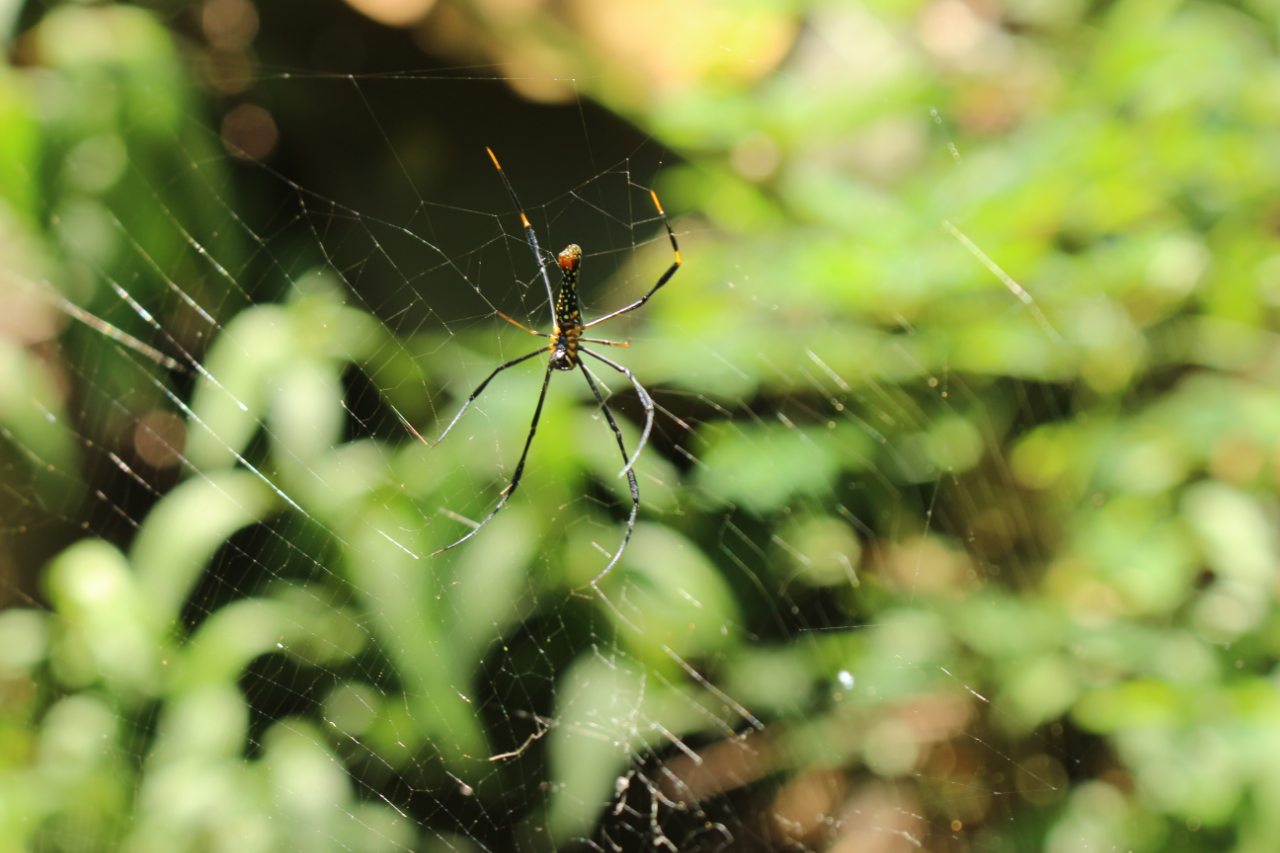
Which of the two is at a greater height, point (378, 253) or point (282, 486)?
point (378, 253)

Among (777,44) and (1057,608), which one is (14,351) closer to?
(777,44)

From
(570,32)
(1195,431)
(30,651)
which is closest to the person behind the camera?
(1195,431)

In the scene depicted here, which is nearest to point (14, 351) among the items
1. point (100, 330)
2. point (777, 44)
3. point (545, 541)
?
point (100, 330)

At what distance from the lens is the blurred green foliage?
129cm

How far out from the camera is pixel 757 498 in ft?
4.57

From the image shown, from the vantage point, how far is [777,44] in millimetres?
2326

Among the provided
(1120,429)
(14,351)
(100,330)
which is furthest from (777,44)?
(14,351)

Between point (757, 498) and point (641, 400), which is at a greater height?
point (641, 400)

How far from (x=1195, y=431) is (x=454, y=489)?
1512 millimetres

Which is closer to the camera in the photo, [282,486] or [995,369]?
[995,369]

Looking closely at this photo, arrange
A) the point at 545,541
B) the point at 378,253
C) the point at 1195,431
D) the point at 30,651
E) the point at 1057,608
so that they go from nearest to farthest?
1. the point at 1195,431
2. the point at 1057,608
3. the point at 545,541
4. the point at 30,651
5. the point at 378,253

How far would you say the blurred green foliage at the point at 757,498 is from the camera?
4.23 feet

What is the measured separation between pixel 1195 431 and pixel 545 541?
4.42 ft

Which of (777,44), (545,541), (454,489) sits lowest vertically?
(545,541)
